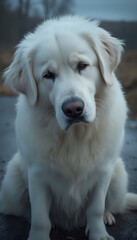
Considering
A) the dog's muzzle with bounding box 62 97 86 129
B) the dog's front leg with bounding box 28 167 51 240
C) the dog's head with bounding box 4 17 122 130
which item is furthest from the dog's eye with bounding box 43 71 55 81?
the dog's front leg with bounding box 28 167 51 240

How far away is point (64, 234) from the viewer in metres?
3.53

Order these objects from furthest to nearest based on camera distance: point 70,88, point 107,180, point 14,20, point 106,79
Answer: point 14,20 → point 107,180 → point 106,79 → point 70,88

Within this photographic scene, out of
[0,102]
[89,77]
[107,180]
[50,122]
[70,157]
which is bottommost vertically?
[0,102]

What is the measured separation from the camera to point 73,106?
273 centimetres

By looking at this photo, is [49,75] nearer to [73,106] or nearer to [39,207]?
[73,106]

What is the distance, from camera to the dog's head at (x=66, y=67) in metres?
2.82

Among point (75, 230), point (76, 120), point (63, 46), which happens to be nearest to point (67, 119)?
point (76, 120)

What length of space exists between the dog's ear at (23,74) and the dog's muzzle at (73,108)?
1.36ft

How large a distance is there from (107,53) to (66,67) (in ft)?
1.49

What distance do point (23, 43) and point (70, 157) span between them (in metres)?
1.12

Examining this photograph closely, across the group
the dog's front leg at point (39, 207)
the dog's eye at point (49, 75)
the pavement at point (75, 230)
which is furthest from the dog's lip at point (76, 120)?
the pavement at point (75, 230)

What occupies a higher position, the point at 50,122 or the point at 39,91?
the point at 39,91

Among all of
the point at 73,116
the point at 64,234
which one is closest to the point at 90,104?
the point at 73,116

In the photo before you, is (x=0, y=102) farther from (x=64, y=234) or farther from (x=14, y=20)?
(x=64, y=234)
